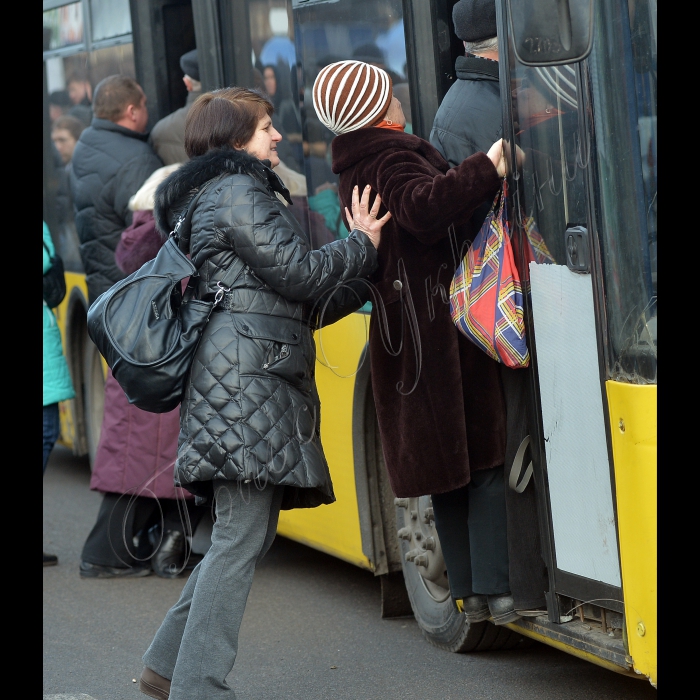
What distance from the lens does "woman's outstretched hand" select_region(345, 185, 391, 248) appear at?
3.69m

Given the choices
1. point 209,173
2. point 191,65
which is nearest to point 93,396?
point 191,65

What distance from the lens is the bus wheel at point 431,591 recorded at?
447 centimetres

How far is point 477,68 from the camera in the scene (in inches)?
150

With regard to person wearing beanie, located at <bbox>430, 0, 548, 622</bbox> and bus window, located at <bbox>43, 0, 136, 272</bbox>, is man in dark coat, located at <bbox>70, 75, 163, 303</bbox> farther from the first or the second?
person wearing beanie, located at <bbox>430, 0, 548, 622</bbox>

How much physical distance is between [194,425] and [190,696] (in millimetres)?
768

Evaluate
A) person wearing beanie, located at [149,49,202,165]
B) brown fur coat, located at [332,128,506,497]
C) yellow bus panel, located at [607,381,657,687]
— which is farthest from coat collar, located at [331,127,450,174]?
person wearing beanie, located at [149,49,202,165]

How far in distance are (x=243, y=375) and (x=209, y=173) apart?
0.60m

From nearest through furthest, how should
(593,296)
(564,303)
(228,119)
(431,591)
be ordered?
(593,296)
(564,303)
(228,119)
(431,591)

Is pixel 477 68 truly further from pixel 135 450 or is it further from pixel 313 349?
pixel 135 450

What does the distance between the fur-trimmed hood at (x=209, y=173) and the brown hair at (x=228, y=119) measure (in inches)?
2.2

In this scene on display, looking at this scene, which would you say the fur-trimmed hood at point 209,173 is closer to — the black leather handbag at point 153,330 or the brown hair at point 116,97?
the black leather handbag at point 153,330

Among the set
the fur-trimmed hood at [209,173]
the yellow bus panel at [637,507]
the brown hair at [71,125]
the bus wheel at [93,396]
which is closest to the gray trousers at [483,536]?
the yellow bus panel at [637,507]
